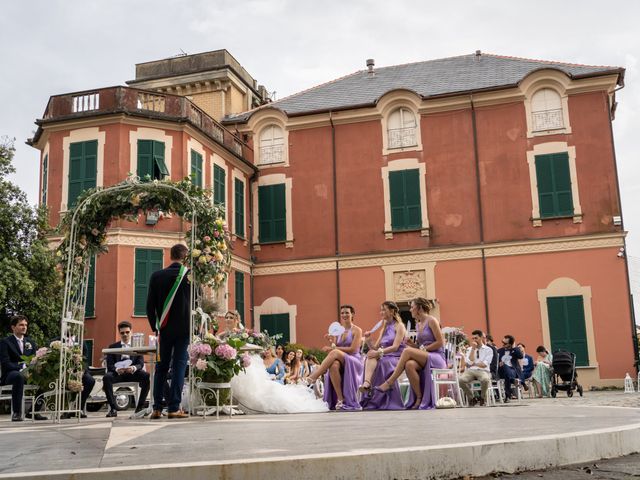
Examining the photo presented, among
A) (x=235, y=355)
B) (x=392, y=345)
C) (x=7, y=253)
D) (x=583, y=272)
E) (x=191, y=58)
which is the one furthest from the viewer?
(x=191, y=58)

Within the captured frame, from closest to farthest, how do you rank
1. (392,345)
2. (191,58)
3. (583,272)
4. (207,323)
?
(207,323), (392,345), (583,272), (191,58)

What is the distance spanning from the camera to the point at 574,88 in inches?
832

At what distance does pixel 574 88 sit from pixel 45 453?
2018cm

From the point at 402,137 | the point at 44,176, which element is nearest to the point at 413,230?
the point at 402,137

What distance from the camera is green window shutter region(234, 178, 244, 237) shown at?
22266 millimetres

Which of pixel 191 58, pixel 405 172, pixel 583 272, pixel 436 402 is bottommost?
pixel 436 402

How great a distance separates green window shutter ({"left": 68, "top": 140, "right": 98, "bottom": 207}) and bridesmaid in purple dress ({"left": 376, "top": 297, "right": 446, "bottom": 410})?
11962 millimetres

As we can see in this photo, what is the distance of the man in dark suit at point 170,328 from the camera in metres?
7.76

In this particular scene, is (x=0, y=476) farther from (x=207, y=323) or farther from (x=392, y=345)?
(x=392, y=345)

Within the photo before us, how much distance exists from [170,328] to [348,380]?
3.14 metres

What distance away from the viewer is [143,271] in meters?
18.4

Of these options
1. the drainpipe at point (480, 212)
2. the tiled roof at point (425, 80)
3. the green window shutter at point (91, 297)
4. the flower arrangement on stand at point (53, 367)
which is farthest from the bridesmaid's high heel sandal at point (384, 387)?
the tiled roof at point (425, 80)

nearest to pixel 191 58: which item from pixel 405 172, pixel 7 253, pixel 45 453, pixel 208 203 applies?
pixel 405 172

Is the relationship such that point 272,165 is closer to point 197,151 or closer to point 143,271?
point 197,151
